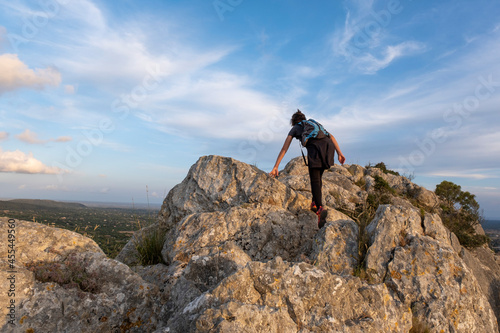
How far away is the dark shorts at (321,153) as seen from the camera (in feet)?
26.2

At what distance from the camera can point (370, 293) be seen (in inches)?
176

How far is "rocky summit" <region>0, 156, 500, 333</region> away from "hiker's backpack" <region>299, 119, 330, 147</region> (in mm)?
1714

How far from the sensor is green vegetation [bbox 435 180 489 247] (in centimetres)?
1290

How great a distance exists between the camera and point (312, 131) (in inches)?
319

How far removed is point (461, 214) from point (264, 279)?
52.1 feet

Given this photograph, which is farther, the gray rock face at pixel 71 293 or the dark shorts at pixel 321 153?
the dark shorts at pixel 321 153

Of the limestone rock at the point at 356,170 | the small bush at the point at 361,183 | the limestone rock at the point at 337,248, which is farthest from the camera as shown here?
the limestone rock at the point at 356,170

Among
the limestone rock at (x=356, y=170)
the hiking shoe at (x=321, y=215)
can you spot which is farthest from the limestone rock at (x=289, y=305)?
the limestone rock at (x=356, y=170)

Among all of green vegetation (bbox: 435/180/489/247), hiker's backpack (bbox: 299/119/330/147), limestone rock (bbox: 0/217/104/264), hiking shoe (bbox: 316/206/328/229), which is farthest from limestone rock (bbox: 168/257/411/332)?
green vegetation (bbox: 435/180/489/247)

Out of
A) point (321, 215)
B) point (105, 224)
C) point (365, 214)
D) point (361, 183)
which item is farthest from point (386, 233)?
point (105, 224)

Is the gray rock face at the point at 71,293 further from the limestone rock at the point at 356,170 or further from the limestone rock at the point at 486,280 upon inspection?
the limestone rock at the point at 356,170

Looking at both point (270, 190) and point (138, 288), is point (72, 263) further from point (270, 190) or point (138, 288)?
point (270, 190)

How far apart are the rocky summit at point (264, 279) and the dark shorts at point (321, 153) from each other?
134cm

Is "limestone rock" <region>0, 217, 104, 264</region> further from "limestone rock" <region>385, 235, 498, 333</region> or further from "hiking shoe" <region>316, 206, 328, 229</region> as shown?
"limestone rock" <region>385, 235, 498, 333</region>
